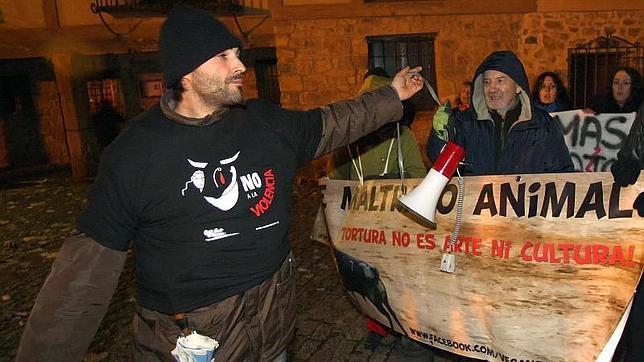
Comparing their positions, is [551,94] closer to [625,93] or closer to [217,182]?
[625,93]

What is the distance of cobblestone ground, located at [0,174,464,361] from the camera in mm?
4468

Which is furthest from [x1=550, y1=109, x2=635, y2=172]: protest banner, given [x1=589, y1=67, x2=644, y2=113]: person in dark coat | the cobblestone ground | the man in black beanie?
the man in black beanie

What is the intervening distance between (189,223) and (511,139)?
217 centimetres

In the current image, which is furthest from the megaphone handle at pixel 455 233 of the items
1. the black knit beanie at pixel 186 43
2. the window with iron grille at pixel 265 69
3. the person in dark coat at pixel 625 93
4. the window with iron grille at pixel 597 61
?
the window with iron grille at pixel 265 69

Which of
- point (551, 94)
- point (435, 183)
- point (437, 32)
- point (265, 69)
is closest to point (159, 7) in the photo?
point (265, 69)

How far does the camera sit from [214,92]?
2.13 m

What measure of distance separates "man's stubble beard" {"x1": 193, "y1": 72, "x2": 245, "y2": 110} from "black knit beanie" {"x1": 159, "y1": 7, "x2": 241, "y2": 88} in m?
0.08

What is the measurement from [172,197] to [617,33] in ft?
38.4

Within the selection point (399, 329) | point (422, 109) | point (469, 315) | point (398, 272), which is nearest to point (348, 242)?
point (398, 272)

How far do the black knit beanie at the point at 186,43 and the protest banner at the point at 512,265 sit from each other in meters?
1.58

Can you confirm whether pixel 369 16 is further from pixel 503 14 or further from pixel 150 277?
pixel 150 277

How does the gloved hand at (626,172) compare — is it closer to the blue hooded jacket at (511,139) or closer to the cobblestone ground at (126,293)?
the blue hooded jacket at (511,139)

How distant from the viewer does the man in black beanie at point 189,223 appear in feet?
6.45

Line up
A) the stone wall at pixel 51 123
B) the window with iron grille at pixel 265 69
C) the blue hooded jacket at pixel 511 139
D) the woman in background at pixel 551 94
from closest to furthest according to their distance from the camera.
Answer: the blue hooded jacket at pixel 511 139 → the woman in background at pixel 551 94 → the window with iron grille at pixel 265 69 → the stone wall at pixel 51 123
